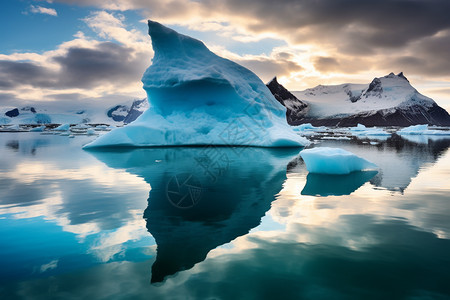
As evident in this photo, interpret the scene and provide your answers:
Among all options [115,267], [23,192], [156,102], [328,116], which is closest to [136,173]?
[23,192]

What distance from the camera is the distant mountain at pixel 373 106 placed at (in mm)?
86938

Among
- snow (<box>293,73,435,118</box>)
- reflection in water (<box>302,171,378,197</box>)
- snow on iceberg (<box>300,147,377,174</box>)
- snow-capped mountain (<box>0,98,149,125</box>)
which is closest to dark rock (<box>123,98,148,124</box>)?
snow-capped mountain (<box>0,98,149,125</box>)

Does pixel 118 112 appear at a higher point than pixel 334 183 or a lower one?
higher

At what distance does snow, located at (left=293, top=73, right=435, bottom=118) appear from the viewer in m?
89.5

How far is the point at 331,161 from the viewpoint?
7.82 meters

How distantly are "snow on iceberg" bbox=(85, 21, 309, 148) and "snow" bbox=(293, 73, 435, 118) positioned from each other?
2992 inches

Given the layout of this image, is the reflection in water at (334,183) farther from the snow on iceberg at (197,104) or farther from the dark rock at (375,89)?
the dark rock at (375,89)

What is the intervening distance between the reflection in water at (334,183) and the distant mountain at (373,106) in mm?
84229

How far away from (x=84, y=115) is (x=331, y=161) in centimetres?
14998

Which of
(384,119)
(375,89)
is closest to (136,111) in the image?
(375,89)

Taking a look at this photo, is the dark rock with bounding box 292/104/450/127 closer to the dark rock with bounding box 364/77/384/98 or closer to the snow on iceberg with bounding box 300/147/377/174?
the dark rock with bounding box 364/77/384/98

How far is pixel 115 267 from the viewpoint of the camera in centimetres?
281

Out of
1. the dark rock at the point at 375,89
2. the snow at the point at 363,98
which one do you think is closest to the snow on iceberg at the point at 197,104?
the snow at the point at 363,98

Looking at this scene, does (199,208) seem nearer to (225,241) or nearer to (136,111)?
(225,241)
